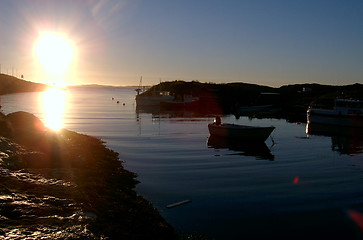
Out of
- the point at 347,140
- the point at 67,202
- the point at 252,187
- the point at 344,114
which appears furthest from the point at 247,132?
the point at 344,114

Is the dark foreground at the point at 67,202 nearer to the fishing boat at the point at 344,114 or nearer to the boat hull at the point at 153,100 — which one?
the fishing boat at the point at 344,114

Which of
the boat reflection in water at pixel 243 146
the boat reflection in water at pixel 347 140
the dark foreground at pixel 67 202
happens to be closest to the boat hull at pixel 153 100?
the boat reflection in water at pixel 347 140

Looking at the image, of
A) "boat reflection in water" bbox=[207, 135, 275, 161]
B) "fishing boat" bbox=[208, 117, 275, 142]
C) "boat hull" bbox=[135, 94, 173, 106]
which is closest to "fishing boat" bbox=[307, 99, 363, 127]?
"fishing boat" bbox=[208, 117, 275, 142]

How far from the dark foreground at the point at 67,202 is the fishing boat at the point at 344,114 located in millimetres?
47555

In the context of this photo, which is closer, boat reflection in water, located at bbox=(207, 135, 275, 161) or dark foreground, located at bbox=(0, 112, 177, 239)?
dark foreground, located at bbox=(0, 112, 177, 239)

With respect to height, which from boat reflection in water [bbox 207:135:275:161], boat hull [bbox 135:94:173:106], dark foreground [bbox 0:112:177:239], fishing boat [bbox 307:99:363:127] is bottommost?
boat reflection in water [bbox 207:135:275:161]

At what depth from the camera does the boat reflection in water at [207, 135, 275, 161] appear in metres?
31.1

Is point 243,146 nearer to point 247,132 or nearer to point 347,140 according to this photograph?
point 247,132

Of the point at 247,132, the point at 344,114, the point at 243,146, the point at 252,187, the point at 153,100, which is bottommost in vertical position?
the point at 252,187

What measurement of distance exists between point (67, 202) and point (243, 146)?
25.8 meters

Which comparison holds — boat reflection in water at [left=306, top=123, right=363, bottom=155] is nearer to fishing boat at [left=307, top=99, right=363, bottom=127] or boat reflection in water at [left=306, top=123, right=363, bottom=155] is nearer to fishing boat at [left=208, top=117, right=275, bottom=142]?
fishing boat at [left=307, top=99, right=363, bottom=127]

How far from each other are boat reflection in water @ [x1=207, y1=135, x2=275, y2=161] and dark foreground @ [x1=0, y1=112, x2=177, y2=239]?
46.2ft

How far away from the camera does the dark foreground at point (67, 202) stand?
9.80 metres

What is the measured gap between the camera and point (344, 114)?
57.9m
